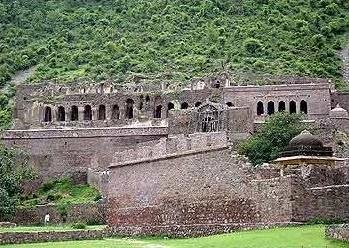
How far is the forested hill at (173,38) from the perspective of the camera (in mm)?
92125

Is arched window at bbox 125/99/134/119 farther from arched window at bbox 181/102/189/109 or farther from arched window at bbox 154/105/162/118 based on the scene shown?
arched window at bbox 181/102/189/109

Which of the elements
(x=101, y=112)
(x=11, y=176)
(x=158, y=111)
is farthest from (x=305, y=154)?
(x=101, y=112)

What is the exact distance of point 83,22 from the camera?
11319cm

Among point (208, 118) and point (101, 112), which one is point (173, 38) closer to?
point (101, 112)

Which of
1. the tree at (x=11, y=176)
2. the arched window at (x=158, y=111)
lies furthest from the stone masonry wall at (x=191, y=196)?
the arched window at (x=158, y=111)

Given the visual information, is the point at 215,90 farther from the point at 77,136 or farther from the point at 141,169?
the point at 141,169

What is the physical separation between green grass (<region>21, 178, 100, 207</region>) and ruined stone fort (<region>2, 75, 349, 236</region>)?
936 millimetres

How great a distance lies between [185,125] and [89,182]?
6.87 m

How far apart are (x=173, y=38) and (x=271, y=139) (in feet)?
151

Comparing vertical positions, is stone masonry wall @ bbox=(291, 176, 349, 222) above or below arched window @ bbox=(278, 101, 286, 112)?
below

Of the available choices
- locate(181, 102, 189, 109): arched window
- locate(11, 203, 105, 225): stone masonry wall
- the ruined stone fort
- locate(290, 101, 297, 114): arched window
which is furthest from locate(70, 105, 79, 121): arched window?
locate(11, 203, 105, 225): stone masonry wall

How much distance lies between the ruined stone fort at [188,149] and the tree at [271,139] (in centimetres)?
114

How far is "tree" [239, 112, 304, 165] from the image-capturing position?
54.3 m

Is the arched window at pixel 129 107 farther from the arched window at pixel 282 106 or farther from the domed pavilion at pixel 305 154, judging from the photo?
the domed pavilion at pixel 305 154
